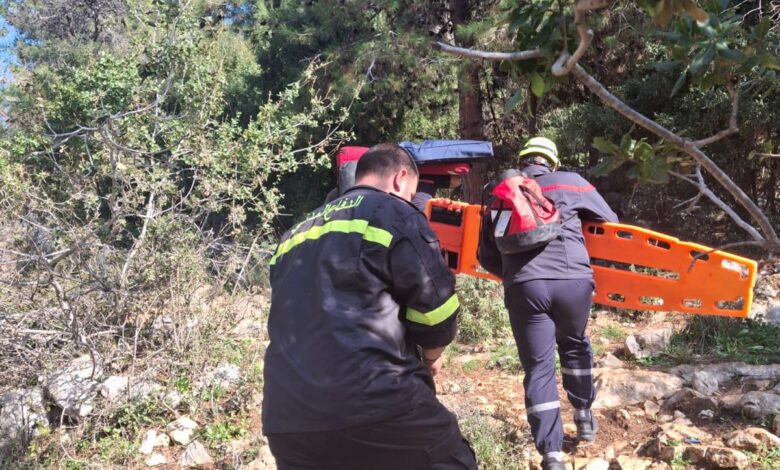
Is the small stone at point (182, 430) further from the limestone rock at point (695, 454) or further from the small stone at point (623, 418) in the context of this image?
the limestone rock at point (695, 454)

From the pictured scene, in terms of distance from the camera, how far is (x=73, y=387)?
455 centimetres

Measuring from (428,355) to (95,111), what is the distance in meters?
3.53

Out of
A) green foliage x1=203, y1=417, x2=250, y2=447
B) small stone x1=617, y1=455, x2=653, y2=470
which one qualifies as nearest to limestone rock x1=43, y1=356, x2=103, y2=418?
green foliage x1=203, y1=417, x2=250, y2=447

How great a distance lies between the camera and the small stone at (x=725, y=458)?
11.1 feet

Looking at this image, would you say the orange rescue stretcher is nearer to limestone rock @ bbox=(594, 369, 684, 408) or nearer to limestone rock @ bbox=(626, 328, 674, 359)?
limestone rock @ bbox=(594, 369, 684, 408)

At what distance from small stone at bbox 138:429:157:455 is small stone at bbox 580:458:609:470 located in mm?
2683

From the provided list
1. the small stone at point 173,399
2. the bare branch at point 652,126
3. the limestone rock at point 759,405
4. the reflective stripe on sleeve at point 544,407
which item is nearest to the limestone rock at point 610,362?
the limestone rock at point 759,405

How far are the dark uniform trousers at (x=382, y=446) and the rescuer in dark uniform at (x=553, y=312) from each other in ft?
4.50

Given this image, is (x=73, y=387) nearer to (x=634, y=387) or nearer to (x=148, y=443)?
(x=148, y=443)

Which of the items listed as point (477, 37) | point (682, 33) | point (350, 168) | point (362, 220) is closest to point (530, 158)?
point (350, 168)

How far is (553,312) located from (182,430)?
259 cm

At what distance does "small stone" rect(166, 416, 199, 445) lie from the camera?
453cm

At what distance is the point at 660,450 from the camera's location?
3.67 meters

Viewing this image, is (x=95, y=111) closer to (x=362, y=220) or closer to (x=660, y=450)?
(x=362, y=220)
